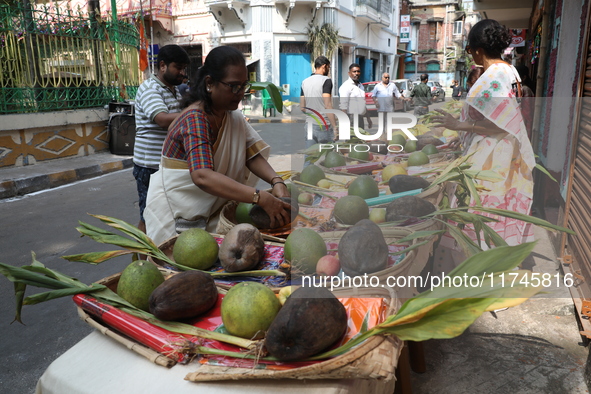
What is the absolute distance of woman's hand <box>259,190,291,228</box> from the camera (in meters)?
1.95

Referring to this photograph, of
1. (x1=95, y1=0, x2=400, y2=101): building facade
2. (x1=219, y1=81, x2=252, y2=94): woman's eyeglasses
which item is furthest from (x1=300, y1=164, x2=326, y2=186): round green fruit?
(x1=95, y1=0, x2=400, y2=101): building facade

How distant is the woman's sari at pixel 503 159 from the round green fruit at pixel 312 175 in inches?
18.5

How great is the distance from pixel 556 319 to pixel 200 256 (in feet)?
7.25

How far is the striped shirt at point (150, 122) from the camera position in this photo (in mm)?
3023

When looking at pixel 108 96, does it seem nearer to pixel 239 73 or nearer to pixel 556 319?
pixel 239 73

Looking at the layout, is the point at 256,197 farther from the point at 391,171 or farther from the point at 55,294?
the point at 55,294

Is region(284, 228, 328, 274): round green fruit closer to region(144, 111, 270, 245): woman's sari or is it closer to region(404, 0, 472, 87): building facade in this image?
region(144, 111, 270, 245): woman's sari

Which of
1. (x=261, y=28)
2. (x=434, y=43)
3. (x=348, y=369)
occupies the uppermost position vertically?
(x=434, y=43)

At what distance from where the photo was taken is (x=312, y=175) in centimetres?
169

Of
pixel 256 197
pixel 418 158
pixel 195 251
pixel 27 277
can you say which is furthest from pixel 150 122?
pixel 418 158

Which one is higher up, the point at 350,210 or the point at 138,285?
the point at 350,210

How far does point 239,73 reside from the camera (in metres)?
1.96

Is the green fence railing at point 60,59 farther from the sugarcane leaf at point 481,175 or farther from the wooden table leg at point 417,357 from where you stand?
the sugarcane leaf at point 481,175

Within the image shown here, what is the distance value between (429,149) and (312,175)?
1.42ft
